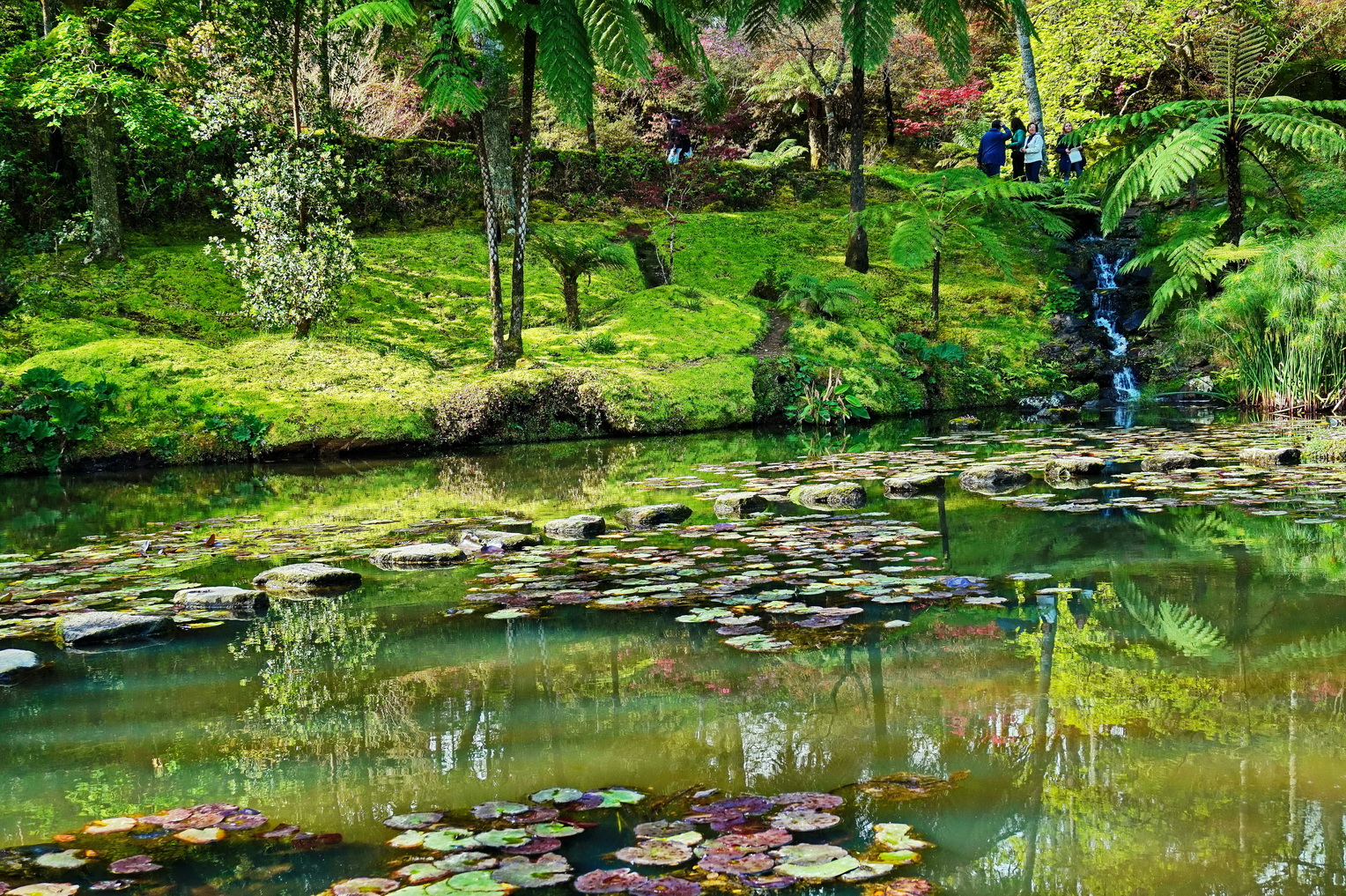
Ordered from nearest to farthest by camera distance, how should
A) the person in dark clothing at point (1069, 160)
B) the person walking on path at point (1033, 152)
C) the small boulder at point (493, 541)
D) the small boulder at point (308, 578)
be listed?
the small boulder at point (308, 578) → the small boulder at point (493, 541) → the person walking on path at point (1033, 152) → the person in dark clothing at point (1069, 160)

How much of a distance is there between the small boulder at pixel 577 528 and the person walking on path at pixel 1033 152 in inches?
485

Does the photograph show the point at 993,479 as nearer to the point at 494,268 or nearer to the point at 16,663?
the point at 16,663

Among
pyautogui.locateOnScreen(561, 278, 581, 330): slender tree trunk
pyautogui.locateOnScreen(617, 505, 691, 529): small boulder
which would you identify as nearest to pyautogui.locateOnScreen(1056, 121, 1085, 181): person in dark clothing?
pyautogui.locateOnScreen(561, 278, 581, 330): slender tree trunk

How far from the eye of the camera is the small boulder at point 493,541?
4.80 m

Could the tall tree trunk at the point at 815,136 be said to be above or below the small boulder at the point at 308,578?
above

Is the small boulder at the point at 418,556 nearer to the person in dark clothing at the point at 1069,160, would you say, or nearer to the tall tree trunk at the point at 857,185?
the tall tree trunk at the point at 857,185

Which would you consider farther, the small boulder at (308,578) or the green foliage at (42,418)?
the green foliage at (42,418)

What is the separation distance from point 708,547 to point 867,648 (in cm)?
163

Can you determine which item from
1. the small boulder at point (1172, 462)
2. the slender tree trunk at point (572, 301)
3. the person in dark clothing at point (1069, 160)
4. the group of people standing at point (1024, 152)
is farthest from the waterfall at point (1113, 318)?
the slender tree trunk at point (572, 301)

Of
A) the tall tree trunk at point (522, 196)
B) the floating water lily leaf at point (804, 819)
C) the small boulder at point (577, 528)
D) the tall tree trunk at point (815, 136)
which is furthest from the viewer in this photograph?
the tall tree trunk at point (815, 136)

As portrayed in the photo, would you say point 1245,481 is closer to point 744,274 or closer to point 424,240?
point 744,274

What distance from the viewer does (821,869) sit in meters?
1.69

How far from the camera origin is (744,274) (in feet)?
49.5

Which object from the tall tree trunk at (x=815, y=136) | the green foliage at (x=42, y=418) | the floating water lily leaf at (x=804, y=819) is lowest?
the floating water lily leaf at (x=804, y=819)
